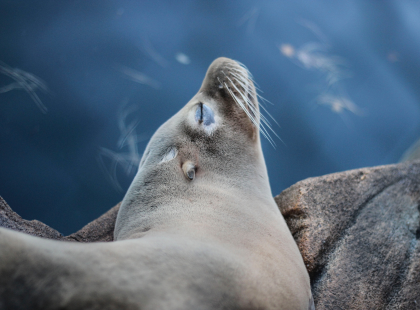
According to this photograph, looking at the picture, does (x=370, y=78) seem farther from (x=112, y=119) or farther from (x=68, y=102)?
(x=68, y=102)

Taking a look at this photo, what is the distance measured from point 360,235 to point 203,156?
0.85m

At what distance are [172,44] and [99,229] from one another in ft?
4.40

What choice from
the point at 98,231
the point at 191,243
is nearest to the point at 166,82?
the point at 98,231

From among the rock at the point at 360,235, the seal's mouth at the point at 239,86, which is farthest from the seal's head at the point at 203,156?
the rock at the point at 360,235

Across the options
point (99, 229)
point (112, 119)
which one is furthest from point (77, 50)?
point (99, 229)

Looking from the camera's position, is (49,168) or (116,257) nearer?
(116,257)

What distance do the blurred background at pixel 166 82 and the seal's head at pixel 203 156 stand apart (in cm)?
85

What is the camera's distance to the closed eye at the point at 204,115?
1227 millimetres

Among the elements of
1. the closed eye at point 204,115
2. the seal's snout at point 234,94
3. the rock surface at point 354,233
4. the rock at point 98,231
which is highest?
the seal's snout at point 234,94

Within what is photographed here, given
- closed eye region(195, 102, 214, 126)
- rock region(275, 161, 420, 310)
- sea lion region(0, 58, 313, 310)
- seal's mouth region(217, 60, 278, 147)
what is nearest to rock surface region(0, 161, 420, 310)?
rock region(275, 161, 420, 310)

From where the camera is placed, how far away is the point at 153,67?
2107mm

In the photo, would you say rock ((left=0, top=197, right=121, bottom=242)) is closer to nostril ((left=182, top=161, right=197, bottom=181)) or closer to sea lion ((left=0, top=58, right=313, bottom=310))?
sea lion ((left=0, top=58, right=313, bottom=310))

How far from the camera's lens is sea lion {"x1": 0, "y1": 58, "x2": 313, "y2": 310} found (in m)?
0.48

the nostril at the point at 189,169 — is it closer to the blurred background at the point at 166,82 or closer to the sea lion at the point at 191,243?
the sea lion at the point at 191,243
